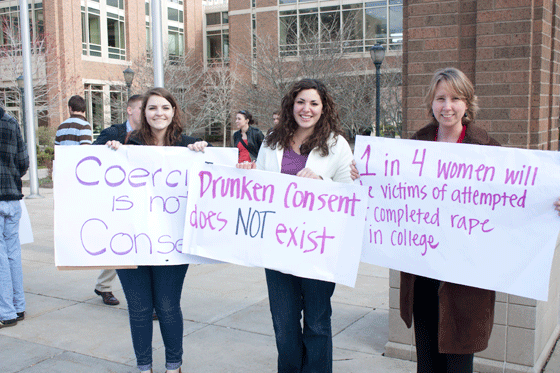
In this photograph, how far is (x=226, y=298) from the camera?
18.1 feet

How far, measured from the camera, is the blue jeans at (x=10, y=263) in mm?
4723

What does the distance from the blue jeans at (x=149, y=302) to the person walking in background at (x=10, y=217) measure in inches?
74.0

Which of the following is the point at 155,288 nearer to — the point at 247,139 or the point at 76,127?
the point at 76,127

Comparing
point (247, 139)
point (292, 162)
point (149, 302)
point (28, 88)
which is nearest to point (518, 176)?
point (292, 162)

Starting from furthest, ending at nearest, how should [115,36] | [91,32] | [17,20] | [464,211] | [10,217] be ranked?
[115,36], [91,32], [17,20], [10,217], [464,211]

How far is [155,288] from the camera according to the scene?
349 centimetres

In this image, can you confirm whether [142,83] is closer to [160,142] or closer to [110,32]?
[110,32]

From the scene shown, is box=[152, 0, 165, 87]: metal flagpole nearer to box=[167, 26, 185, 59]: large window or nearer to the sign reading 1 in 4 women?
the sign reading 1 in 4 women

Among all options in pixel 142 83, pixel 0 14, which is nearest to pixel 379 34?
pixel 142 83

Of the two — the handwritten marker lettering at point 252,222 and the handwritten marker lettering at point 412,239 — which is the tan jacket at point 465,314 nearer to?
the handwritten marker lettering at point 412,239

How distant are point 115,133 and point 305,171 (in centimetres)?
170

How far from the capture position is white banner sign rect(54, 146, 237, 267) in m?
3.44

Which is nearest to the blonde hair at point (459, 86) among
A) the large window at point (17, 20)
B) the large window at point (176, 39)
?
the large window at point (17, 20)

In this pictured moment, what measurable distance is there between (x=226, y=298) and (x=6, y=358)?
83.5 inches
